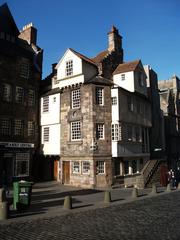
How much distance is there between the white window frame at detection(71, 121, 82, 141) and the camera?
26.5 metres

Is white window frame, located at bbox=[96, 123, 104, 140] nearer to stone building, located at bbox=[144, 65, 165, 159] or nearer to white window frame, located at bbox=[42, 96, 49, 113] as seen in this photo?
white window frame, located at bbox=[42, 96, 49, 113]

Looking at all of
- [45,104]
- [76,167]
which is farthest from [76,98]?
[76,167]

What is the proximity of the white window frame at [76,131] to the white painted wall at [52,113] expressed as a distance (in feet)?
7.23

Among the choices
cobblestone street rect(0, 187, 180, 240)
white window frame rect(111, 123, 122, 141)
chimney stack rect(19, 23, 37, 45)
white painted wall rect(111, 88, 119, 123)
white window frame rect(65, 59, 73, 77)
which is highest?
chimney stack rect(19, 23, 37, 45)

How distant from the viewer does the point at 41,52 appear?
107ft

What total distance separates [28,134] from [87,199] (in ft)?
43.8

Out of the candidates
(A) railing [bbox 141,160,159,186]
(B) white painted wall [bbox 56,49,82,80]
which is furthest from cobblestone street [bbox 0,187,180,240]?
(B) white painted wall [bbox 56,49,82,80]

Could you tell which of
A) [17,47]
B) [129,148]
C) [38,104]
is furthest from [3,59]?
[129,148]

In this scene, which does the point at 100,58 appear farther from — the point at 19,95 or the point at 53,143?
the point at 53,143

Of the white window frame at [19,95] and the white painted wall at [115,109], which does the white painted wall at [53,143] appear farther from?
the white painted wall at [115,109]

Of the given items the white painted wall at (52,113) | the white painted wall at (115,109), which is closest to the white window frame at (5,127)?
the white painted wall at (52,113)

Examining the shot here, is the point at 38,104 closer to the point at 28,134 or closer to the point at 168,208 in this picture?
the point at 28,134

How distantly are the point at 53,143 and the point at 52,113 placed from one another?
3.35m

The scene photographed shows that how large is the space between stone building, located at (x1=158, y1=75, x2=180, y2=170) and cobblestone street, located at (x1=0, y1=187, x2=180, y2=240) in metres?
26.2
